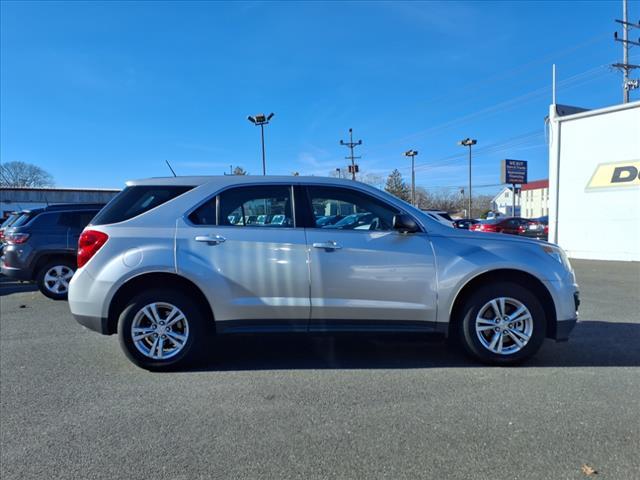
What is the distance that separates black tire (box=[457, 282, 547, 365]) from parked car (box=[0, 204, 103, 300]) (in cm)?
766

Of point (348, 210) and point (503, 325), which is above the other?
point (348, 210)

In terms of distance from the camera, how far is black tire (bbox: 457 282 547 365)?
14.6ft

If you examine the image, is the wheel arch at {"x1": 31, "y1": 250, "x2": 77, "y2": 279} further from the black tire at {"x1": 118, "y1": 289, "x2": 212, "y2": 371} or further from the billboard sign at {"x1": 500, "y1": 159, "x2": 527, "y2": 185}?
the billboard sign at {"x1": 500, "y1": 159, "x2": 527, "y2": 185}

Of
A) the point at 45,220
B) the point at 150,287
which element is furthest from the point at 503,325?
the point at 45,220

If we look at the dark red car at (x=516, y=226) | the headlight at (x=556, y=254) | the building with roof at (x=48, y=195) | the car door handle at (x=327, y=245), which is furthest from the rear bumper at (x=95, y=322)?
the building with roof at (x=48, y=195)

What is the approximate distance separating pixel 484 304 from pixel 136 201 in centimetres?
349

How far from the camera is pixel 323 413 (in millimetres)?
3566

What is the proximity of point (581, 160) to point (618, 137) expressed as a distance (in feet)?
4.53

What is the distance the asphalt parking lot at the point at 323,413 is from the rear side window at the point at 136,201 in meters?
1.51

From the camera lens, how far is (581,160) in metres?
16.7

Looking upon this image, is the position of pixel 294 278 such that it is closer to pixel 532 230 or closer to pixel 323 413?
pixel 323 413

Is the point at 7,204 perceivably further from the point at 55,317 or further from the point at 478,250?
the point at 478,250

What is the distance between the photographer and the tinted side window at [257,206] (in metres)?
4.52

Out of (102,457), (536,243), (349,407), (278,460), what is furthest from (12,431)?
(536,243)
